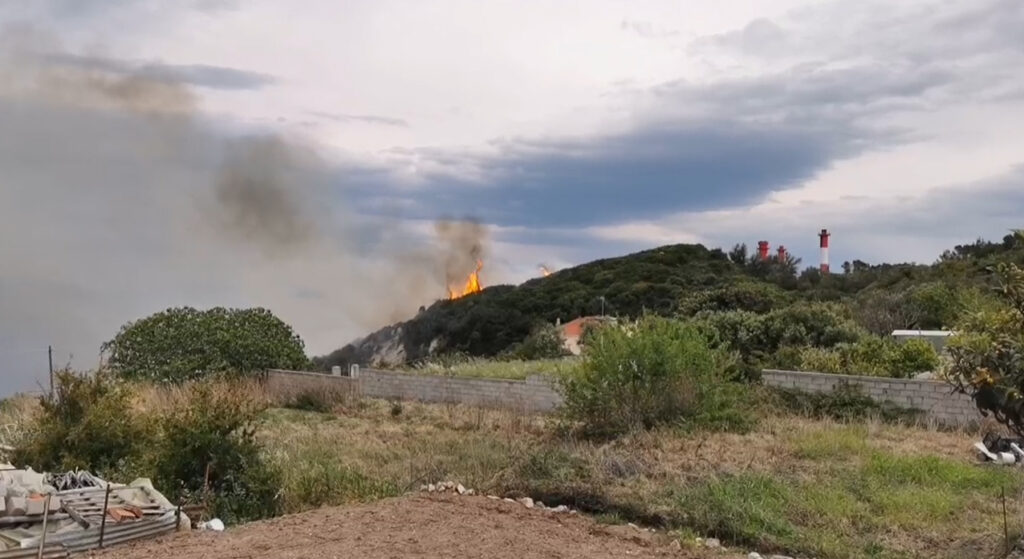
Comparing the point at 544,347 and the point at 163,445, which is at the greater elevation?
the point at 544,347

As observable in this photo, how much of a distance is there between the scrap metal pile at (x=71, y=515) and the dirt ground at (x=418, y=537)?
192 millimetres

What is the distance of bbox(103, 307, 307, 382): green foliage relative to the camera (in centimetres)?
2039

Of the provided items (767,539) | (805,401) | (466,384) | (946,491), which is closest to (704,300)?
(466,384)

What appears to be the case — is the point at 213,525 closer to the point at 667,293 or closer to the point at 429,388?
the point at 429,388

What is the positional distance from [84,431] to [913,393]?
34.5 feet

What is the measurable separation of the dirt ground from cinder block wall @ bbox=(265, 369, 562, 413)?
7.85m

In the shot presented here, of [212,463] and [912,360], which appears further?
[912,360]

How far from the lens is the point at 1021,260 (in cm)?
2681

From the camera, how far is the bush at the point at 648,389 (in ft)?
36.8

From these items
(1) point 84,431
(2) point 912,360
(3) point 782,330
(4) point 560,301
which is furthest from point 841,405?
(4) point 560,301

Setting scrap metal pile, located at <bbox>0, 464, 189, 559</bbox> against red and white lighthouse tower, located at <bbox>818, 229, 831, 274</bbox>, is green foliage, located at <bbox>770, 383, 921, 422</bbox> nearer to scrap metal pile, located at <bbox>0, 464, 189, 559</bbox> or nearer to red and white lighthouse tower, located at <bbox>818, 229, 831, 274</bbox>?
scrap metal pile, located at <bbox>0, 464, 189, 559</bbox>

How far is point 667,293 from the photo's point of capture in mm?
37875

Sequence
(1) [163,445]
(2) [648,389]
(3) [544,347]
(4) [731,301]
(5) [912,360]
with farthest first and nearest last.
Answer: (4) [731,301]
(3) [544,347]
(5) [912,360]
(2) [648,389]
(1) [163,445]

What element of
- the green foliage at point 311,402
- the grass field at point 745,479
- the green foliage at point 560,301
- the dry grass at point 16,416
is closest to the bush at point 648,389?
the grass field at point 745,479
